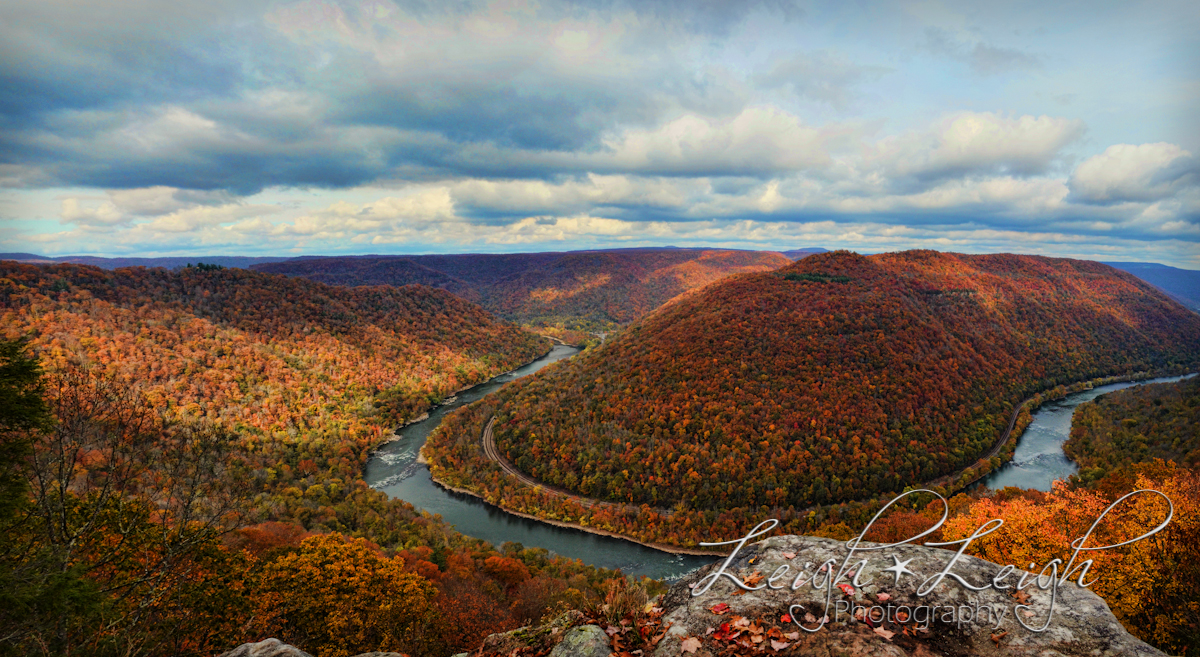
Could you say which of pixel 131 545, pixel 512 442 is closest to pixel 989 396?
pixel 512 442

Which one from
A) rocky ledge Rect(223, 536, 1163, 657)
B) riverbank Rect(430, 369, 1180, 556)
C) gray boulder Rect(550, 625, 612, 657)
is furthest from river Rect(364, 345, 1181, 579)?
gray boulder Rect(550, 625, 612, 657)

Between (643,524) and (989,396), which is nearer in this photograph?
(643,524)

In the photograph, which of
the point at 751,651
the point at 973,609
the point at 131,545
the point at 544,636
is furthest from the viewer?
the point at 131,545

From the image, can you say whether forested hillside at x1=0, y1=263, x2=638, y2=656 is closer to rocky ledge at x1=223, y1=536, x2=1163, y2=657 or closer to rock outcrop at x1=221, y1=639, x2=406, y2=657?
rock outcrop at x1=221, y1=639, x2=406, y2=657

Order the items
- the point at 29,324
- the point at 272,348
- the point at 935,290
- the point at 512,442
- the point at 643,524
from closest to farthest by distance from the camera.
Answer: the point at 643,524
the point at 29,324
the point at 512,442
the point at 272,348
the point at 935,290

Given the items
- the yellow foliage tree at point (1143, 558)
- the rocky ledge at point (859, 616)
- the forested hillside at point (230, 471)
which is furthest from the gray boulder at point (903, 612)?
the forested hillside at point (230, 471)

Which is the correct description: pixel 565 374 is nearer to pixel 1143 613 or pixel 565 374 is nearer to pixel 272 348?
pixel 272 348

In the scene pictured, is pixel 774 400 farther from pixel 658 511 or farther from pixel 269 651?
pixel 269 651

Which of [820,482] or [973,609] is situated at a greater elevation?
[973,609]
